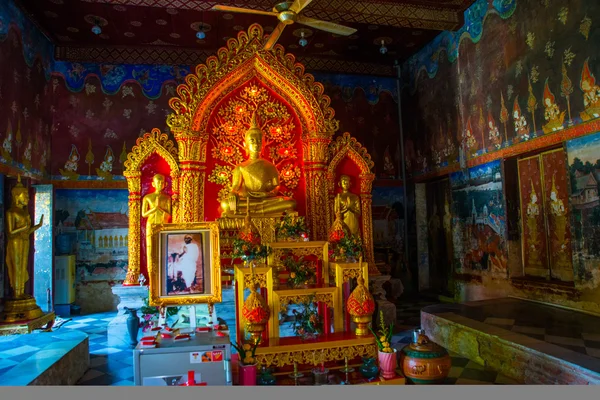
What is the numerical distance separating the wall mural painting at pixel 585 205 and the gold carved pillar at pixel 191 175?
5.47 m

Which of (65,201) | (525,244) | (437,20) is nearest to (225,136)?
(65,201)

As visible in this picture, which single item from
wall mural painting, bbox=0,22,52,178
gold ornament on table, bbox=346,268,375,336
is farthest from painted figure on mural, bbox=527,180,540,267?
wall mural painting, bbox=0,22,52,178

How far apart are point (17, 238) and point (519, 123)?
7.80m

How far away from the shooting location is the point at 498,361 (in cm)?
448

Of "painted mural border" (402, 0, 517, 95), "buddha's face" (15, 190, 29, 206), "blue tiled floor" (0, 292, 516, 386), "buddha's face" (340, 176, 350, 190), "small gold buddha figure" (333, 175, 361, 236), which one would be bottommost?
"blue tiled floor" (0, 292, 516, 386)

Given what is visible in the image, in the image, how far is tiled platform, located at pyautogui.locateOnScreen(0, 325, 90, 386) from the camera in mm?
3643

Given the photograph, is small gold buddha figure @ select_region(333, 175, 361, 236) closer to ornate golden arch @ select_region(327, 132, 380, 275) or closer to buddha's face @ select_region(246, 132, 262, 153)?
ornate golden arch @ select_region(327, 132, 380, 275)

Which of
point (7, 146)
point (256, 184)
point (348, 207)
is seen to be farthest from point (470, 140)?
point (7, 146)

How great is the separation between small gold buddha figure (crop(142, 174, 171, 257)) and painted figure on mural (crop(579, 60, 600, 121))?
6.14 metres

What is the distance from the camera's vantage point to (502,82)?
704 cm

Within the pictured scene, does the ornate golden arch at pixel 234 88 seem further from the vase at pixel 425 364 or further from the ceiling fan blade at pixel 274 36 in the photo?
the vase at pixel 425 364

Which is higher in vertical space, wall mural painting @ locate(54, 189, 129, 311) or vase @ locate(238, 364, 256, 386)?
wall mural painting @ locate(54, 189, 129, 311)

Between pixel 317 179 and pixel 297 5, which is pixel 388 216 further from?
pixel 297 5

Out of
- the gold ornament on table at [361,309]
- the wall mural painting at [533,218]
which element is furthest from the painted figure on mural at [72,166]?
the wall mural painting at [533,218]
